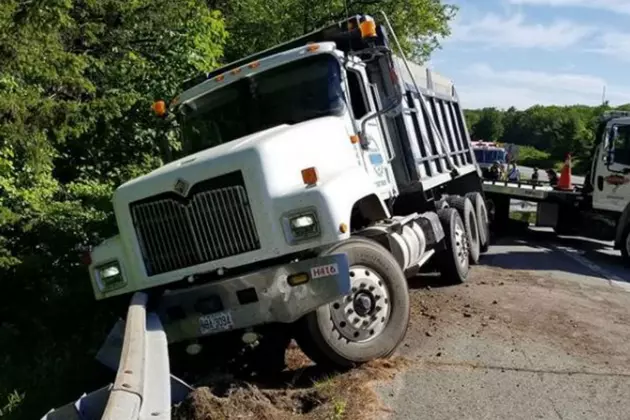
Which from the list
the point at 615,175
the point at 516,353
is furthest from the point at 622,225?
the point at 516,353

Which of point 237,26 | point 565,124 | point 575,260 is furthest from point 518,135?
point 575,260

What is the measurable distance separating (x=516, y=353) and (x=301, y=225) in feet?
7.75

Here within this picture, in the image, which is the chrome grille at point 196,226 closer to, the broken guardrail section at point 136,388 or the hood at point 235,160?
the hood at point 235,160

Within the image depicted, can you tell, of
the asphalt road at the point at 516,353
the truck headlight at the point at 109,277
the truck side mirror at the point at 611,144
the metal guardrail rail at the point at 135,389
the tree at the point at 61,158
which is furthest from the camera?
the truck side mirror at the point at 611,144

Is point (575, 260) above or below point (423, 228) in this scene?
below

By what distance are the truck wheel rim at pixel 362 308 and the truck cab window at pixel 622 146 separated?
9997mm

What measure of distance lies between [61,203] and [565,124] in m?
81.5

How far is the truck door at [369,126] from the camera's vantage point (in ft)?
23.0

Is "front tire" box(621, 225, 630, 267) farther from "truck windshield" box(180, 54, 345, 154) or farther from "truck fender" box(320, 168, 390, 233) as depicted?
"truck windshield" box(180, 54, 345, 154)

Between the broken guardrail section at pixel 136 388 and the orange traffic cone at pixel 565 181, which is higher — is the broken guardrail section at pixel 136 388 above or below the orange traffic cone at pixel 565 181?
above

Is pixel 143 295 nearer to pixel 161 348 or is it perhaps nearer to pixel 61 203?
pixel 161 348

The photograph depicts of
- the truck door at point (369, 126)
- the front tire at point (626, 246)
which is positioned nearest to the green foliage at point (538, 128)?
the front tire at point (626, 246)

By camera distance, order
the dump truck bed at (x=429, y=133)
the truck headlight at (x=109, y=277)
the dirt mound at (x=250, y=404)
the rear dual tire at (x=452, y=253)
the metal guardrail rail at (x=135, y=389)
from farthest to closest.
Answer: the rear dual tire at (x=452, y=253)
the dump truck bed at (x=429, y=133)
the truck headlight at (x=109, y=277)
the dirt mound at (x=250, y=404)
the metal guardrail rail at (x=135, y=389)

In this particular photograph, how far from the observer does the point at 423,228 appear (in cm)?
809
